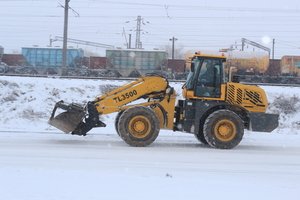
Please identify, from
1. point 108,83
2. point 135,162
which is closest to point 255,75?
point 108,83

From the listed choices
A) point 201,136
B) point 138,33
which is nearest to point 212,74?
point 201,136

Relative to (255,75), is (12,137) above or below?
below

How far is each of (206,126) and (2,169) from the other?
603 cm

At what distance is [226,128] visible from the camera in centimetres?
1362

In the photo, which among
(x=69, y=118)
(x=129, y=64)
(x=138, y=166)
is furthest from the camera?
(x=129, y=64)

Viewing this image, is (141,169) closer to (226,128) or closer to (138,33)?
(226,128)

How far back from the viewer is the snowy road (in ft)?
25.7

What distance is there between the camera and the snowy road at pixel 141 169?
25.7 ft

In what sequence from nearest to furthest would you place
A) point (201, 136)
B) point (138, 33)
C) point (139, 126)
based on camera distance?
point (139, 126)
point (201, 136)
point (138, 33)

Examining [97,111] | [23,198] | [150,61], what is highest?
[150,61]

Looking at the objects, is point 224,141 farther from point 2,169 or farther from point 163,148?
point 2,169

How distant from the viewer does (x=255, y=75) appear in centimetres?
4350

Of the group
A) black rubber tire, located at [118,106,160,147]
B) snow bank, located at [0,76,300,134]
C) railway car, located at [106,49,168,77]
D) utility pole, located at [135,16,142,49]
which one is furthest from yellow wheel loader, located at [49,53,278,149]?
utility pole, located at [135,16,142,49]

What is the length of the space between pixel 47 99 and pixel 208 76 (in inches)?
392
